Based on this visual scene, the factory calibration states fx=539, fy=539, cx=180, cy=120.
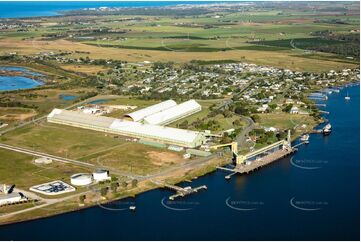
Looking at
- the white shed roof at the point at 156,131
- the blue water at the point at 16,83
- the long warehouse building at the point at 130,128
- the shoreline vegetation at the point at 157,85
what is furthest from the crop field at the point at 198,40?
the white shed roof at the point at 156,131

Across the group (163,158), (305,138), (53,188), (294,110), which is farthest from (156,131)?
(294,110)

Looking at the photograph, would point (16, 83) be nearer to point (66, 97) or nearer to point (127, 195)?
point (66, 97)

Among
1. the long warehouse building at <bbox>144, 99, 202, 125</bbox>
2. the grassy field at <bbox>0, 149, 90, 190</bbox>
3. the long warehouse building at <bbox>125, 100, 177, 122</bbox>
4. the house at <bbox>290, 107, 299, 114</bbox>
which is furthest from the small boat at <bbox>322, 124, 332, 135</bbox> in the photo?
the grassy field at <bbox>0, 149, 90, 190</bbox>

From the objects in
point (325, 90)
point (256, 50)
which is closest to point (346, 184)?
point (325, 90)

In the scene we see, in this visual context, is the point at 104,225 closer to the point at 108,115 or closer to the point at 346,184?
the point at 346,184

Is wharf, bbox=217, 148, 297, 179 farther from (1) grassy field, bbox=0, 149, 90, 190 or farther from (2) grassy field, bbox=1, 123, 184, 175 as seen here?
(1) grassy field, bbox=0, 149, 90, 190

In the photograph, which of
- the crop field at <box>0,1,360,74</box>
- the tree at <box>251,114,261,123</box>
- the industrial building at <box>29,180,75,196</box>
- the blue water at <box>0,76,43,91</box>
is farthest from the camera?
the crop field at <box>0,1,360,74</box>
